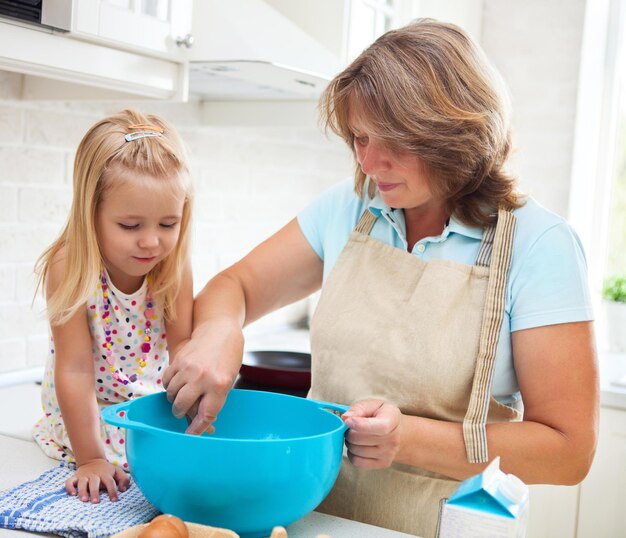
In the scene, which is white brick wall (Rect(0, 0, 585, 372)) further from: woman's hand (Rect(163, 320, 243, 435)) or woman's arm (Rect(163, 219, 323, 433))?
woman's hand (Rect(163, 320, 243, 435))

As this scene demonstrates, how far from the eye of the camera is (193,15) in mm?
1592

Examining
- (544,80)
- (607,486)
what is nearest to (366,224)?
(607,486)

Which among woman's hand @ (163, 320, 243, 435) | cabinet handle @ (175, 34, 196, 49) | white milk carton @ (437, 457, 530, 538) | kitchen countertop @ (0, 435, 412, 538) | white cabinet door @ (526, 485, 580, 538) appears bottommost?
white cabinet door @ (526, 485, 580, 538)

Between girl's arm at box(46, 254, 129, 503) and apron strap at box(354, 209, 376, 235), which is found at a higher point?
apron strap at box(354, 209, 376, 235)

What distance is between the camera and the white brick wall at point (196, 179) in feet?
5.55

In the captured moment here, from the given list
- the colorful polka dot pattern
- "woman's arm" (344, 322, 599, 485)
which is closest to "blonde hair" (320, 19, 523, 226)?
"woman's arm" (344, 322, 599, 485)

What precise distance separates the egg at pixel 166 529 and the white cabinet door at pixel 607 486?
60.6 inches

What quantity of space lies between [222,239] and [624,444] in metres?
1.24

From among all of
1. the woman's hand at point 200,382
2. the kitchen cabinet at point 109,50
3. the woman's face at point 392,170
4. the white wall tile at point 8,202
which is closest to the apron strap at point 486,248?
the woman's face at point 392,170

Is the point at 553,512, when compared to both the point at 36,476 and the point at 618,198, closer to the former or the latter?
the point at 618,198

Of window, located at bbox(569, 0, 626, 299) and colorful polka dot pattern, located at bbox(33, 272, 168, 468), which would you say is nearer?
colorful polka dot pattern, located at bbox(33, 272, 168, 468)

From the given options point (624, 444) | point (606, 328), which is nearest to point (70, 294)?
point (624, 444)

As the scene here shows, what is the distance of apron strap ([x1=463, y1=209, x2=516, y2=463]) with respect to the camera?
1.11 metres

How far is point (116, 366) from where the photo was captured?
1.31 metres
